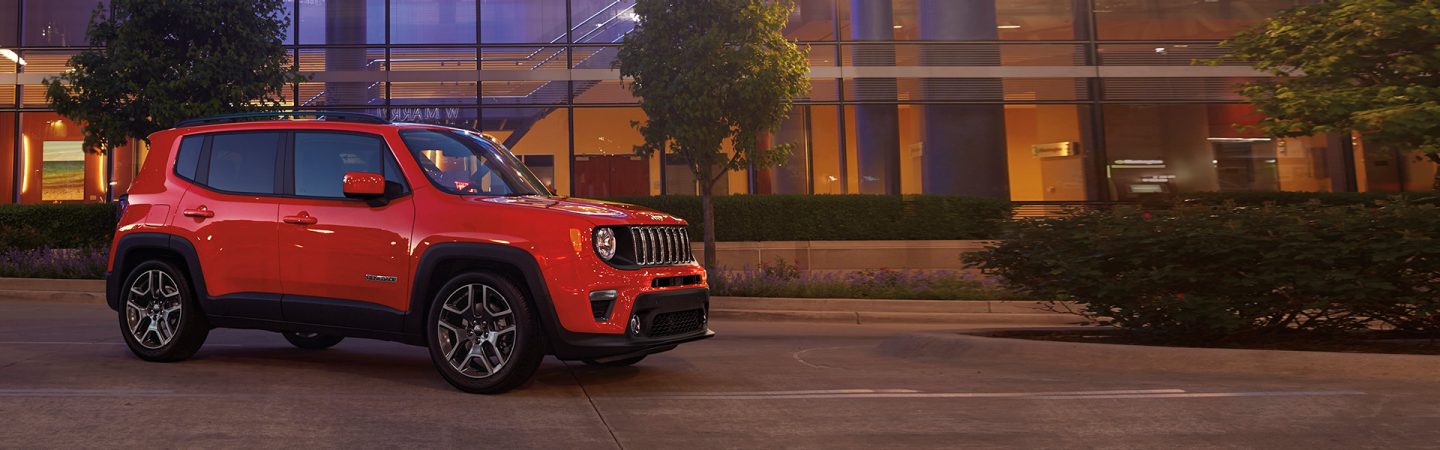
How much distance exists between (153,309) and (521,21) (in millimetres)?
17387

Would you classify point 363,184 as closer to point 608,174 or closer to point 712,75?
point 712,75

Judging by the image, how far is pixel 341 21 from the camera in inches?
938

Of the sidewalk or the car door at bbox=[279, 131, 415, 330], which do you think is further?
the sidewalk

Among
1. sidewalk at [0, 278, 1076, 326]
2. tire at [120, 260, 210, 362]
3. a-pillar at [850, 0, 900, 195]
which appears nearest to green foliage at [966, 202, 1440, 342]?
sidewalk at [0, 278, 1076, 326]

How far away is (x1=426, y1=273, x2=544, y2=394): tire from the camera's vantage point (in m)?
6.02

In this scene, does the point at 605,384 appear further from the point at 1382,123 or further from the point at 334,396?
the point at 1382,123

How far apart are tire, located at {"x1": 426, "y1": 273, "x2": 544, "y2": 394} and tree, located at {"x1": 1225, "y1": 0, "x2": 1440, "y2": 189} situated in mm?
12648

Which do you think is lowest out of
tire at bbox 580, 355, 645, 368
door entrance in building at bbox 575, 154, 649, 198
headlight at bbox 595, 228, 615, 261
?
tire at bbox 580, 355, 645, 368

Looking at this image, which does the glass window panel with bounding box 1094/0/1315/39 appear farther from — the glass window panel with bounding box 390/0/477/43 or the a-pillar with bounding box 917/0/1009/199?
the glass window panel with bounding box 390/0/477/43

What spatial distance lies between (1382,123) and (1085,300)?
28.4 ft

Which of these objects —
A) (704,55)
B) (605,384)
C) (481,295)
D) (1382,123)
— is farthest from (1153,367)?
(704,55)

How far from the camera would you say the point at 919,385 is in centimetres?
693

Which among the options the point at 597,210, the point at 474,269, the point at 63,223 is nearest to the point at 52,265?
the point at 63,223

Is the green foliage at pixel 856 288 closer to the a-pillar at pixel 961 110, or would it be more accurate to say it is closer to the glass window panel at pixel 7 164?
the a-pillar at pixel 961 110
